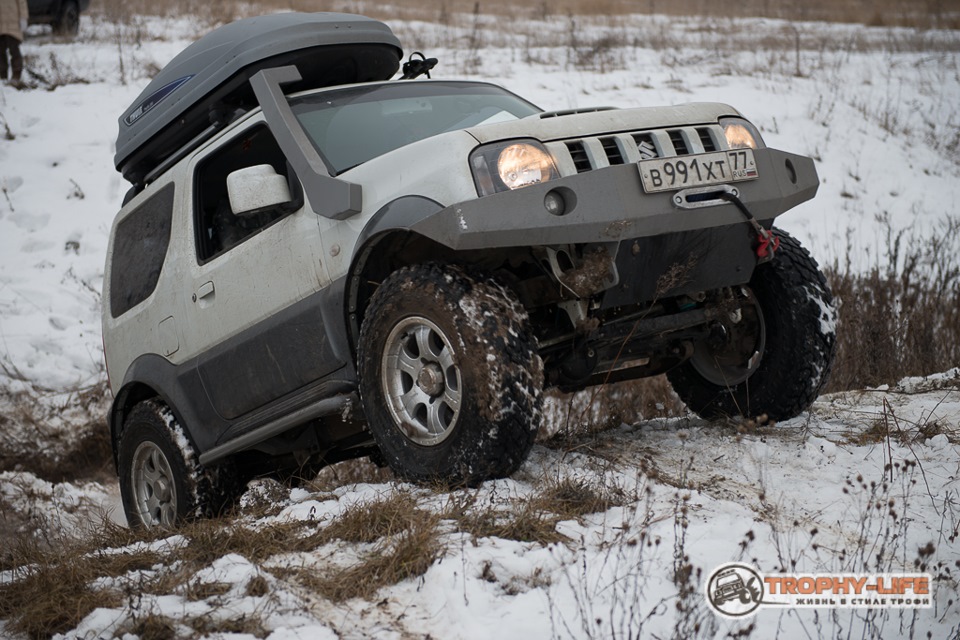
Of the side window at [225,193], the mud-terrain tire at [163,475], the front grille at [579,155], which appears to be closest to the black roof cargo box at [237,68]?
the side window at [225,193]

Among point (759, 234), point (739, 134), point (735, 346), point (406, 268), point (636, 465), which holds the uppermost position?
point (739, 134)

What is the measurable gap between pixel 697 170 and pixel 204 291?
2.49m

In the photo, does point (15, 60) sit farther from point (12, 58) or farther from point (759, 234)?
point (759, 234)

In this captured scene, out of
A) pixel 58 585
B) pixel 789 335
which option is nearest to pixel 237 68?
pixel 58 585

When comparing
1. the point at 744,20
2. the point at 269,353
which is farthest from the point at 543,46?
the point at 269,353

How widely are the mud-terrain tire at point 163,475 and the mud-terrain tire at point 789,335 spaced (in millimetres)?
2669

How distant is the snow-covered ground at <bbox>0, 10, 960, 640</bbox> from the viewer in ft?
9.93

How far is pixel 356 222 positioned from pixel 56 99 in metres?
10.5

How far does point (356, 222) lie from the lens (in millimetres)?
4117

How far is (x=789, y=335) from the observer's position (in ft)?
15.1

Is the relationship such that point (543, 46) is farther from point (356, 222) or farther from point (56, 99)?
point (356, 222)

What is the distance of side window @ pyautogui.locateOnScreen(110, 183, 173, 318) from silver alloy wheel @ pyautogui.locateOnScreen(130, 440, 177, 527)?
2.80 feet

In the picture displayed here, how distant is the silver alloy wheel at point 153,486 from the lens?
17.6 ft

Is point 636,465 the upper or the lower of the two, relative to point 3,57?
lower
